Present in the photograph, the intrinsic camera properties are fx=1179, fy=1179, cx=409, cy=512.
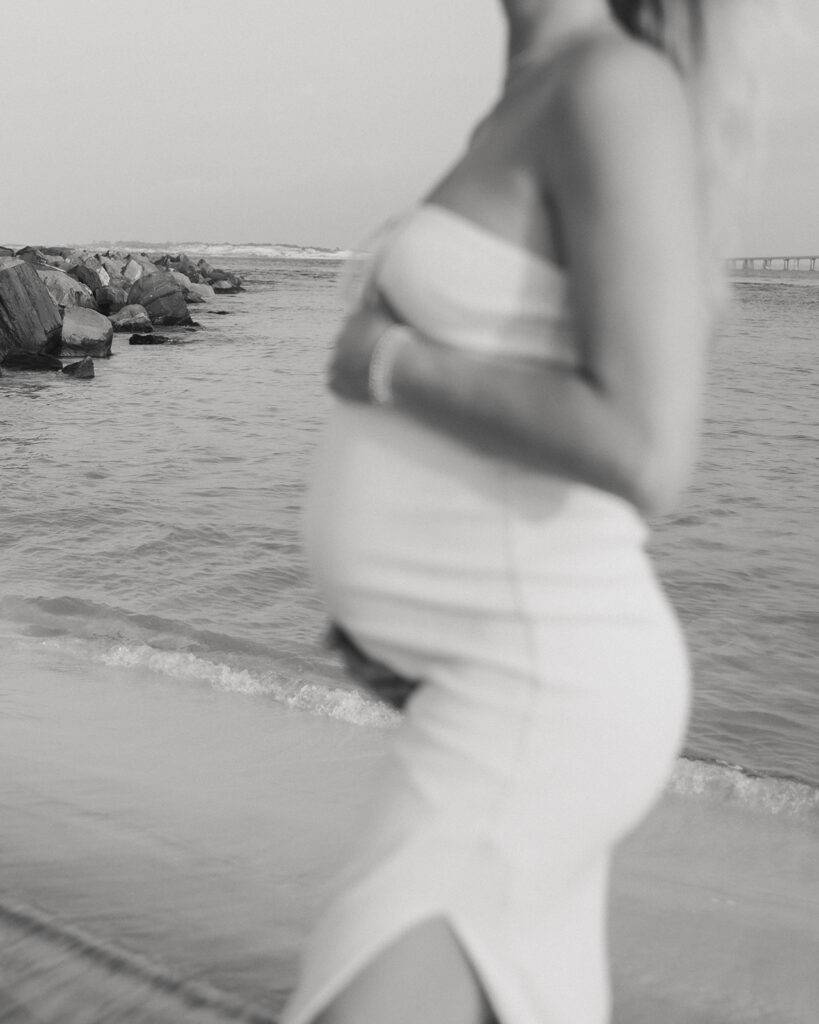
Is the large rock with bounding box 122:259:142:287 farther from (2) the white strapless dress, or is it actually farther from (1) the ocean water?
(2) the white strapless dress

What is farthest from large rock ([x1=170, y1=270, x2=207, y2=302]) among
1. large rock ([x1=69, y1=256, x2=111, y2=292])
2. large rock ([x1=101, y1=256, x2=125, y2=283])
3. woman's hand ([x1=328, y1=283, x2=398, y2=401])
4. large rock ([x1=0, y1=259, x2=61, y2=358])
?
woman's hand ([x1=328, y1=283, x2=398, y2=401])

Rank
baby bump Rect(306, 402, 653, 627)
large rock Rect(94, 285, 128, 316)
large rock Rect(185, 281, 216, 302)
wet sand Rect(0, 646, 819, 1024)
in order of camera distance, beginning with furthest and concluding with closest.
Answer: large rock Rect(185, 281, 216, 302), large rock Rect(94, 285, 128, 316), wet sand Rect(0, 646, 819, 1024), baby bump Rect(306, 402, 653, 627)

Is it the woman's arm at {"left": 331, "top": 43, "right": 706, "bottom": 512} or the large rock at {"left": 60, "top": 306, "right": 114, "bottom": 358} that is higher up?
the woman's arm at {"left": 331, "top": 43, "right": 706, "bottom": 512}

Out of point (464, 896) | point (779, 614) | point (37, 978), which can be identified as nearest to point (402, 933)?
point (464, 896)

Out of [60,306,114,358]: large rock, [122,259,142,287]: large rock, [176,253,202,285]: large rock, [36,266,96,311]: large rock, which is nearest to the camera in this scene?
[60,306,114,358]: large rock

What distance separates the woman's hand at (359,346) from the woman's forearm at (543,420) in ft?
0.17

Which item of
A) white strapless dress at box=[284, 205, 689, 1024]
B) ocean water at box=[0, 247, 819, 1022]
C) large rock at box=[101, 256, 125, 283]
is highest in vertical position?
white strapless dress at box=[284, 205, 689, 1024]

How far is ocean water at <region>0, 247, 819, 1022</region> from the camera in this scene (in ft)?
9.57

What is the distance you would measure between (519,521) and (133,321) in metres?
27.2

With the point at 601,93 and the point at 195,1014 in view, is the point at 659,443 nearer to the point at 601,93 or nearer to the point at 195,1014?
the point at 601,93

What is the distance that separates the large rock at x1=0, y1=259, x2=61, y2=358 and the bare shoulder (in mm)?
18575

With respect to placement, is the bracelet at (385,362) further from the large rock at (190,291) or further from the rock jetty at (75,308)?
the large rock at (190,291)

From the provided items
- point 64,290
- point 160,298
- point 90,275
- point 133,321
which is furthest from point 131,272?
point 64,290

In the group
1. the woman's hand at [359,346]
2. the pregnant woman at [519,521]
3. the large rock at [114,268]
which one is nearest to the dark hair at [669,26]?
the pregnant woman at [519,521]
